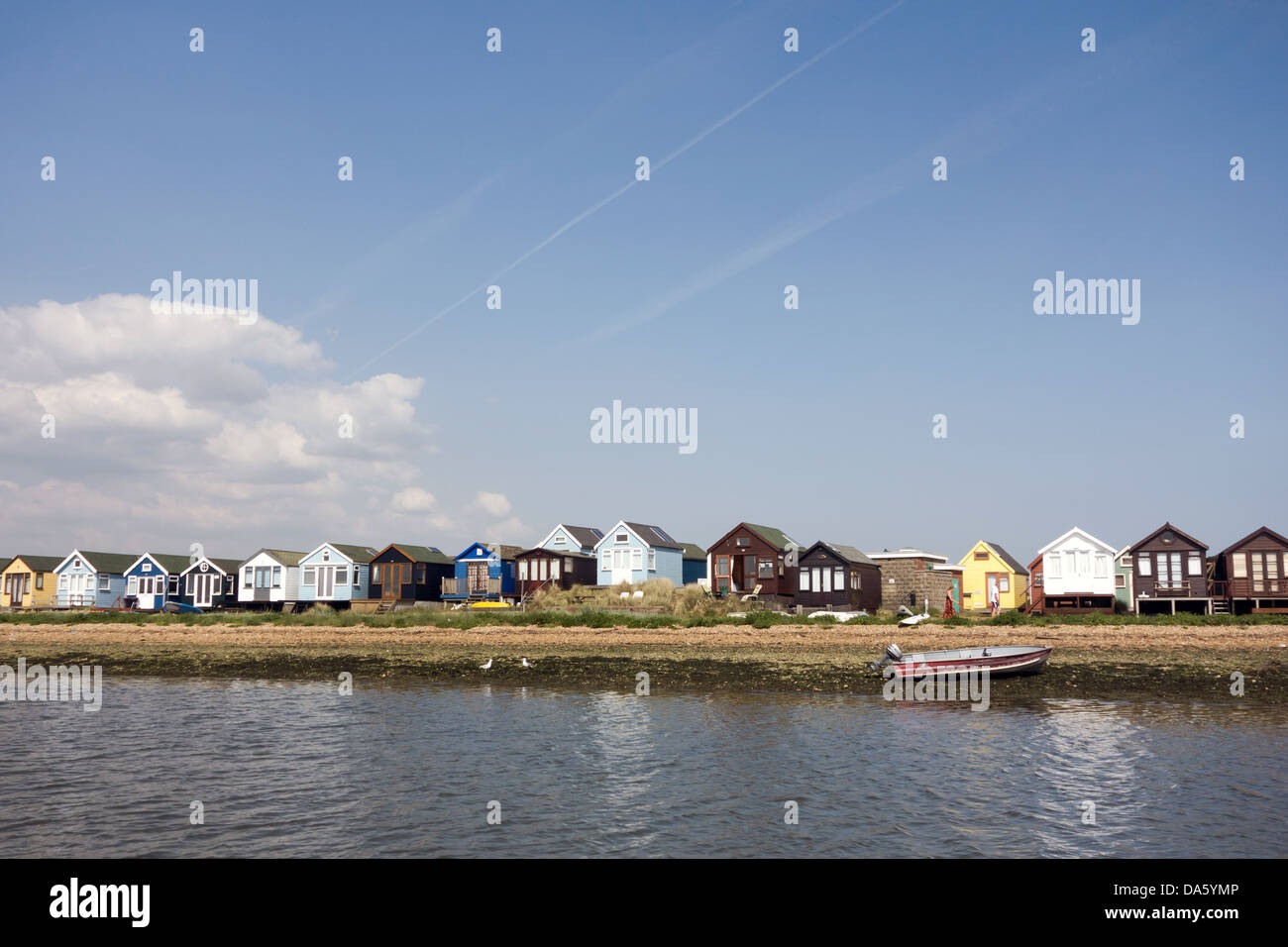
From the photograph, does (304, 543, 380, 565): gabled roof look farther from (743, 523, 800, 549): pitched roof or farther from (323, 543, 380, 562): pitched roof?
(743, 523, 800, 549): pitched roof

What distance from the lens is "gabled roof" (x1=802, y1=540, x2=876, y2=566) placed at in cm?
6462

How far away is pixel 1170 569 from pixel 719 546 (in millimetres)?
29907

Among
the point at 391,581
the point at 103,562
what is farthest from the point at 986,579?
the point at 103,562

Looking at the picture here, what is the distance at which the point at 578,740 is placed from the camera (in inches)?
988

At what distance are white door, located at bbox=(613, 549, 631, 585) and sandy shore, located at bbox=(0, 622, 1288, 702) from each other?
16352mm

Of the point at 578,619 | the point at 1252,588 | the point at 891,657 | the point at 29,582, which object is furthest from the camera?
the point at 29,582

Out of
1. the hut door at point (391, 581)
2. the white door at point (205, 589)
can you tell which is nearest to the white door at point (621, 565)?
the hut door at point (391, 581)

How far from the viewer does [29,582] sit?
89375 millimetres

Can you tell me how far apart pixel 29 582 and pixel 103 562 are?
356 inches

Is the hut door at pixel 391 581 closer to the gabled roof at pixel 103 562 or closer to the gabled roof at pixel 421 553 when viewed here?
the gabled roof at pixel 421 553

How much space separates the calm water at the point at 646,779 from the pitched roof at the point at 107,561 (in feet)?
205

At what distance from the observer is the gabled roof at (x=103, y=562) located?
8661 centimetres

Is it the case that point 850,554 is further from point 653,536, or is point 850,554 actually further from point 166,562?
point 166,562

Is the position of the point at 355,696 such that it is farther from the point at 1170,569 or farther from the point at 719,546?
the point at 1170,569
